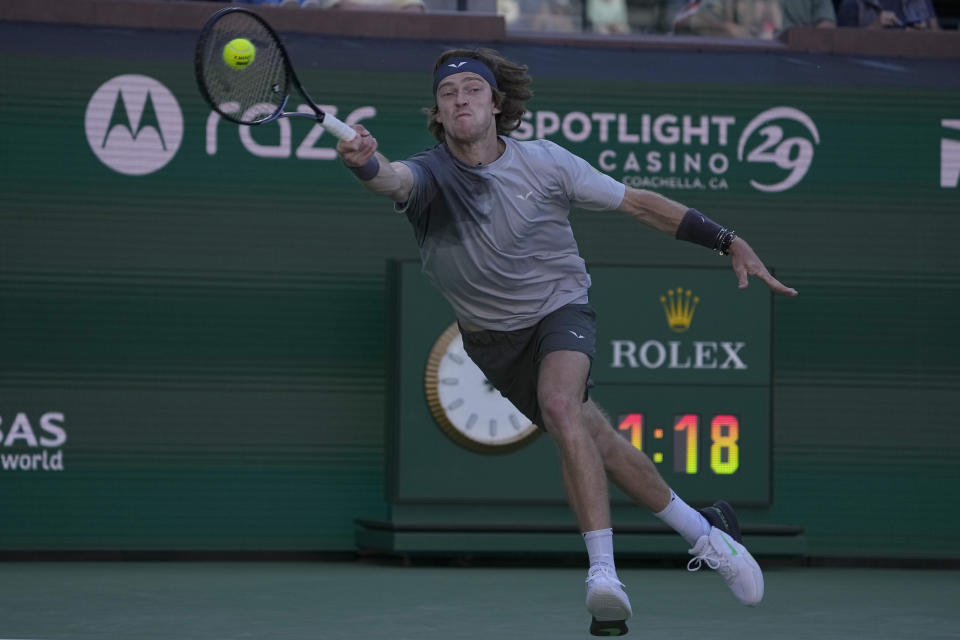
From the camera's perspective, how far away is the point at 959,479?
8852 mm

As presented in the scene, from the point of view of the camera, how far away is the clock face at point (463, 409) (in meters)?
8.23

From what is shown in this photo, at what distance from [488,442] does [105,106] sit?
2.87 metres

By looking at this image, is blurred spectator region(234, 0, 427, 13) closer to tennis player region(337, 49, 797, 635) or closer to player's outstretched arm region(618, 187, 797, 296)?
tennis player region(337, 49, 797, 635)

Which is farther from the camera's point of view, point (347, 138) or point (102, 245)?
point (102, 245)

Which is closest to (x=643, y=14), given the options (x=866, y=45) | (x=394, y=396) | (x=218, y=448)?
(x=866, y=45)

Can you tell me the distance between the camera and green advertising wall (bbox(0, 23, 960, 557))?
27.8 ft

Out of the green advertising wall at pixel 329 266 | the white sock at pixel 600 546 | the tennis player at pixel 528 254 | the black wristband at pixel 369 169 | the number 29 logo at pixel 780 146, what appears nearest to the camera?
the black wristband at pixel 369 169

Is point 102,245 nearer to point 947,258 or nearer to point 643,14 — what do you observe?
point 643,14

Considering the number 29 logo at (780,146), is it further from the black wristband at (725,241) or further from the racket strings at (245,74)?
the racket strings at (245,74)

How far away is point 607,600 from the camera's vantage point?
15.9 feet

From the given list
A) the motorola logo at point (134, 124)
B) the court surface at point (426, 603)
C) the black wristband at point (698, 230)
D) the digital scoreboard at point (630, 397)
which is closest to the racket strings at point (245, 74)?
the black wristband at point (698, 230)

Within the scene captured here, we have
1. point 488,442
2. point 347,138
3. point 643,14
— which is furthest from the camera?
point 643,14

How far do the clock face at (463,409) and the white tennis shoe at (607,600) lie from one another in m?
3.32

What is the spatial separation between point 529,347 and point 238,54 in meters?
1.47
